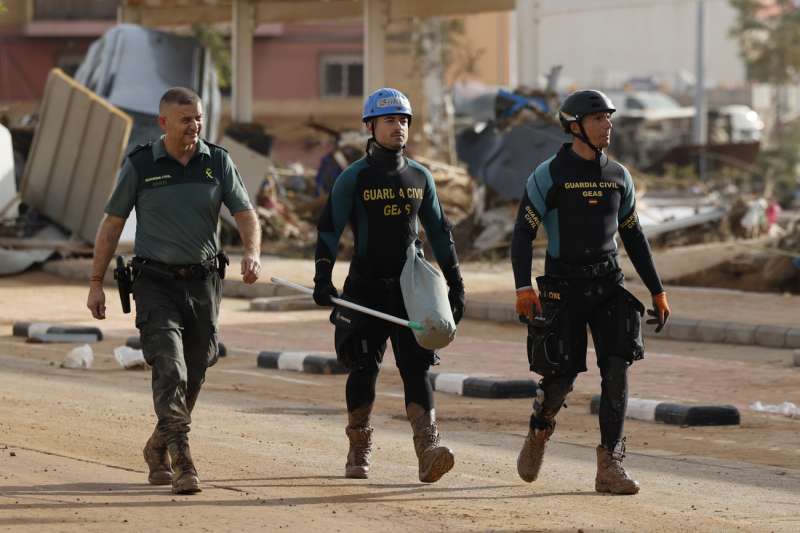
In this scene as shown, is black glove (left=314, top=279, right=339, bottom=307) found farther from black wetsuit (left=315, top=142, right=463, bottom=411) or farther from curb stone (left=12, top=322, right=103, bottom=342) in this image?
curb stone (left=12, top=322, right=103, bottom=342)

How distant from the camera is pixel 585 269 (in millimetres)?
9383

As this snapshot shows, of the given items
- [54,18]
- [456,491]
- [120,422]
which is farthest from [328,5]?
[456,491]

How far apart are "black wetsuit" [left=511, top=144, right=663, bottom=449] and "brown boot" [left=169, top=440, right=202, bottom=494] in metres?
1.78

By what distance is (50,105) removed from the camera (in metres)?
28.3

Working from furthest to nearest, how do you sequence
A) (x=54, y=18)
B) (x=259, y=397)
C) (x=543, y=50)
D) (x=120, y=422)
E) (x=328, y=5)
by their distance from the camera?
(x=543, y=50) → (x=54, y=18) → (x=328, y=5) → (x=259, y=397) → (x=120, y=422)

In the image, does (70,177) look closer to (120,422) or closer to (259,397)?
(259,397)

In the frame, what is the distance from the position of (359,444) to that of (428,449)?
0.50m

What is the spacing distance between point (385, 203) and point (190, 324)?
3.59ft

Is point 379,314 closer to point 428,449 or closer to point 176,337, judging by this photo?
point 428,449

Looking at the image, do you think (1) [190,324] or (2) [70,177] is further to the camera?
(2) [70,177]

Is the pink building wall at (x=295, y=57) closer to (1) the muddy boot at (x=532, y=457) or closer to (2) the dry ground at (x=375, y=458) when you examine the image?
(2) the dry ground at (x=375, y=458)

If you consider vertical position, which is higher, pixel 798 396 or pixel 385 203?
pixel 385 203

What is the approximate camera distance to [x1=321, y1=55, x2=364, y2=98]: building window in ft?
194

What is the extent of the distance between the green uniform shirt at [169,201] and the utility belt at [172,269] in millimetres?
24
